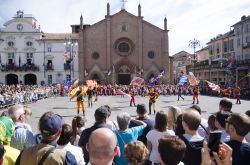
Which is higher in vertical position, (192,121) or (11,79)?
(11,79)

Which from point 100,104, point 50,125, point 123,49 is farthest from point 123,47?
point 50,125

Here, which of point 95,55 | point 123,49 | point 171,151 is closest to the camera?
point 171,151

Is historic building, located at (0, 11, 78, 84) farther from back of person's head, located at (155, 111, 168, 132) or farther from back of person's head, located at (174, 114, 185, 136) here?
back of person's head, located at (155, 111, 168, 132)

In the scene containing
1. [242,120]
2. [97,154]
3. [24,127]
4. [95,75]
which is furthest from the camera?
[95,75]

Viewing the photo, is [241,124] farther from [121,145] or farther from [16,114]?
[16,114]

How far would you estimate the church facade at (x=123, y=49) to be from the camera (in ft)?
192

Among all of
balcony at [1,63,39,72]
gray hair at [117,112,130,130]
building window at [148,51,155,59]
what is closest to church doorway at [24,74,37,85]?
balcony at [1,63,39,72]

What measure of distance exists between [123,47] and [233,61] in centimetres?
1930

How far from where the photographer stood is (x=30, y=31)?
65.0 m

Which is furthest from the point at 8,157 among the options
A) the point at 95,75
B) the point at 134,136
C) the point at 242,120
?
the point at 95,75

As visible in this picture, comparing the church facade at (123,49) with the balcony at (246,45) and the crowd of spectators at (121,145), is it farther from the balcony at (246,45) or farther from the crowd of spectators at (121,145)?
the crowd of spectators at (121,145)

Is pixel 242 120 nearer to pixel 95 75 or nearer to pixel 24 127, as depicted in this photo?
pixel 24 127

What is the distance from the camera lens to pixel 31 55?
65312 millimetres

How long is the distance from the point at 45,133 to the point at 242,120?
2.55 meters
